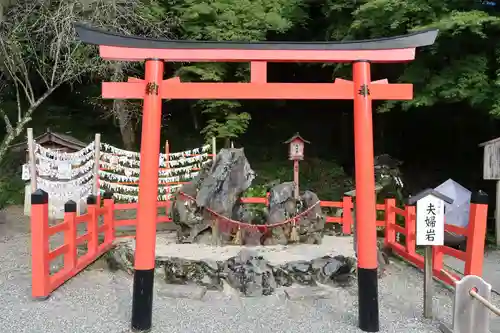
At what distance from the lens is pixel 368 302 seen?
443 cm

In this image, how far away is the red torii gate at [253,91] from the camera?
14.5 feet

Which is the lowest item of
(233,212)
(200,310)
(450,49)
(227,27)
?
(200,310)

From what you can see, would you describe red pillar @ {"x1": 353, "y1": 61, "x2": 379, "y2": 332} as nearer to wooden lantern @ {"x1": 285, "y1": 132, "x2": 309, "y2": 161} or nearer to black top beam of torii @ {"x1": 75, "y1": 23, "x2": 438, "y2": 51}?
black top beam of torii @ {"x1": 75, "y1": 23, "x2": 438, "y2": 51}

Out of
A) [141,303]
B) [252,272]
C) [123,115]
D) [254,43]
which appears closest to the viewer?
[141,303]

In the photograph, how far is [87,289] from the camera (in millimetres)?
5727

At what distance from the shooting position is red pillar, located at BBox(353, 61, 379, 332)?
14.5ft

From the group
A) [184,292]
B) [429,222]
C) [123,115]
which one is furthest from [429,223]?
[123,115]

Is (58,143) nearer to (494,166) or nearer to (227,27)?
(227,27)

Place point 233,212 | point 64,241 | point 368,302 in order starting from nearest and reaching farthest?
point 368,302
point 64,241
point 233,212

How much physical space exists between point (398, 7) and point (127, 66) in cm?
758

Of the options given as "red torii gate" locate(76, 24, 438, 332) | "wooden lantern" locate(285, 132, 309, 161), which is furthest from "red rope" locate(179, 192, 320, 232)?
"red torii gate" locate(76, 24, 438, 332)

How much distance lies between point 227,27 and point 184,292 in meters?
8.96

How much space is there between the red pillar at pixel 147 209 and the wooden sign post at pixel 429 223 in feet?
8.77

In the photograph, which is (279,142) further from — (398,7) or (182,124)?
(398,7)
